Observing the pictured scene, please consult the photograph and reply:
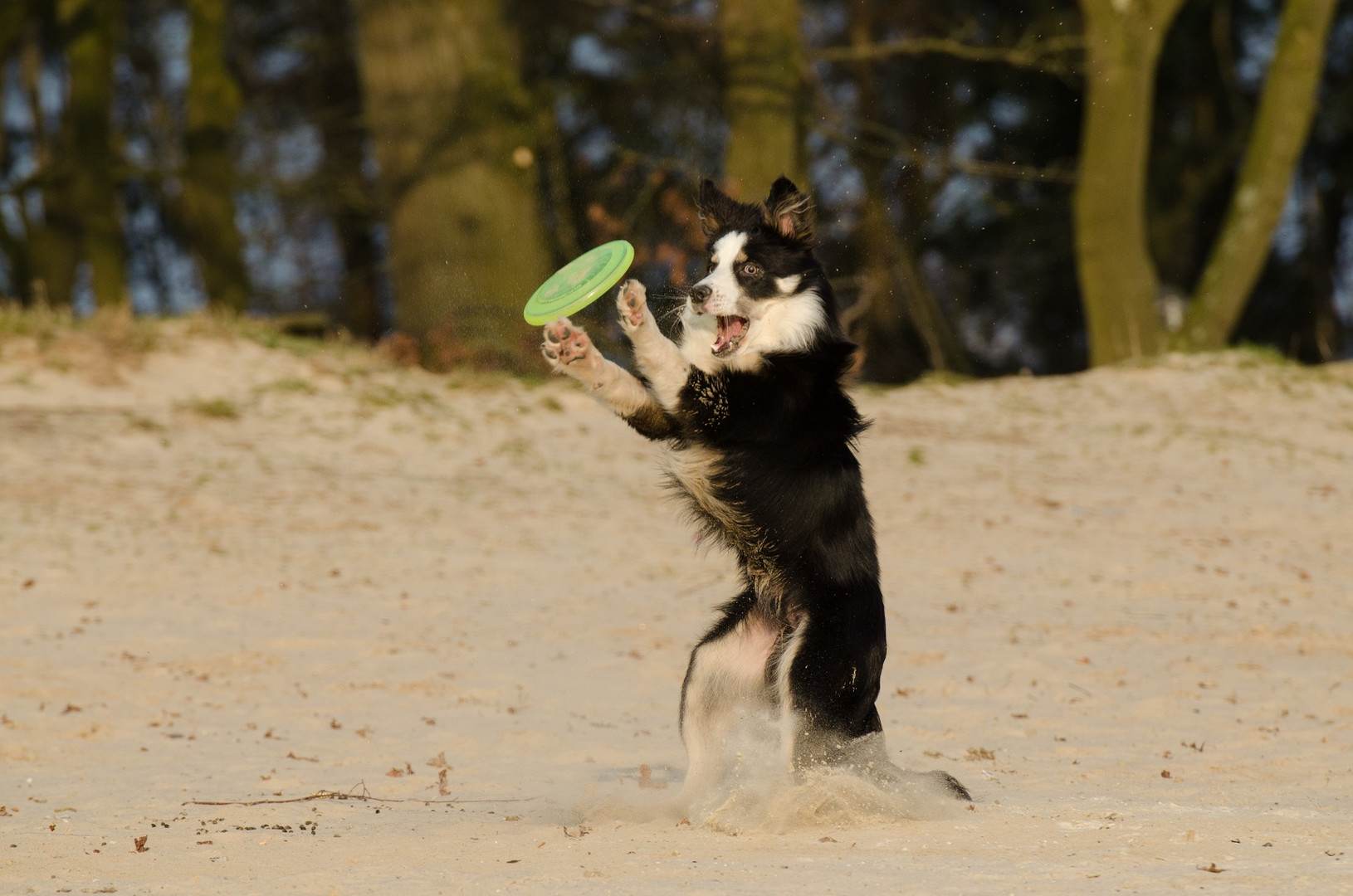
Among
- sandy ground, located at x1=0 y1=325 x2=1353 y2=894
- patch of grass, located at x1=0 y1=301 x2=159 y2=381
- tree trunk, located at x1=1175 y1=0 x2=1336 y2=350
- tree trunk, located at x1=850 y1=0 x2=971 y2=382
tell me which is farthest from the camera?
tree trunk, located at x1=850 y1=0 x2=971 y2=382

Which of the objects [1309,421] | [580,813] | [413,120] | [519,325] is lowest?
[580,813]

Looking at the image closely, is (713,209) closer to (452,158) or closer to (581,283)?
(581,283)

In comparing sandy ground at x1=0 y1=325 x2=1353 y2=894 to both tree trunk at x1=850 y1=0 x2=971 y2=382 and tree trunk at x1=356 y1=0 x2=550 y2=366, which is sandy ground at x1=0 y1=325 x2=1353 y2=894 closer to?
tree trunk at x1=356 y1=0 x2=550 y2=366

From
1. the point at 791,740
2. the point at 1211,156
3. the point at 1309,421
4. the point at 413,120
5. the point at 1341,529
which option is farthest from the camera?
the point at 1211,156

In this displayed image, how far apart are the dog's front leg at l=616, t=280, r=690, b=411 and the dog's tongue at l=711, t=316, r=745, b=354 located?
262 millimetres

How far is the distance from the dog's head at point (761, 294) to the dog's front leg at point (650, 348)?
0.24m

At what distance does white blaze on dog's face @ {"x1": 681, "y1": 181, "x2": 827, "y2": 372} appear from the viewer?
529cm

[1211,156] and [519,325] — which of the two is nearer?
[519,325]

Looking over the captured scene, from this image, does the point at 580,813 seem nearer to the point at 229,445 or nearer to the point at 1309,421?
the point at 229,445

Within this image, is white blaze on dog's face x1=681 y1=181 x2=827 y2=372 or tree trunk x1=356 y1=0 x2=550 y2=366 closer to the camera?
white blaze on dog's face x1=681 y1=181 x2=827 y2=372

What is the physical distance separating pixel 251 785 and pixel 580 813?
4.18 feet

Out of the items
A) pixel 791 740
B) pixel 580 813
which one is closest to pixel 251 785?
pixel 580 813

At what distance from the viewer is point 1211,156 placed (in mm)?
24391

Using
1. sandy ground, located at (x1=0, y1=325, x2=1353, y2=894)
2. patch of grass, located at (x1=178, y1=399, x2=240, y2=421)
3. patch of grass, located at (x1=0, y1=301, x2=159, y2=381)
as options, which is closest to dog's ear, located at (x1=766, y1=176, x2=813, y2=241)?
sandy ground, located at (x1=0, y1=325, x2=1353, y2=894)
